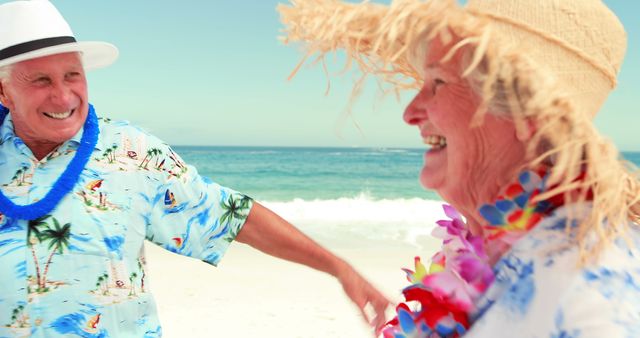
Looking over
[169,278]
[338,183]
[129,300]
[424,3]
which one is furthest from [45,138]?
[338,183]

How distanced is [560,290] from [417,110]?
45 cm

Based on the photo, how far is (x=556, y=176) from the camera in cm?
92

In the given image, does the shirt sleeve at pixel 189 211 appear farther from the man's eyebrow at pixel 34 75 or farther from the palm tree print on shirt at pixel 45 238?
the man's eyebrow at pixel 34 75

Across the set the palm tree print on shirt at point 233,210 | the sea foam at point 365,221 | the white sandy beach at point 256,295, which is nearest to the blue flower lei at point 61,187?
the palm tree print on shirt at point 233,210

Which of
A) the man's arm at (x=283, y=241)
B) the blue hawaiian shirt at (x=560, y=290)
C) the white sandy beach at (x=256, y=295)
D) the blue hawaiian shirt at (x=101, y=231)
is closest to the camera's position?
the blue hawaiian shirt at (x=560, y=290)

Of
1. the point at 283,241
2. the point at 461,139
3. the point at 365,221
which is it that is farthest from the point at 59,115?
the point at 365,221

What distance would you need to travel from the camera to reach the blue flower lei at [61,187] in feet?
6.45

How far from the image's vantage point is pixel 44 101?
2.15 meters

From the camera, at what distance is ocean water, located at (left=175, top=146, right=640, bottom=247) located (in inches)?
408

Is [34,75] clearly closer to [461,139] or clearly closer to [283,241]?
[283,241]

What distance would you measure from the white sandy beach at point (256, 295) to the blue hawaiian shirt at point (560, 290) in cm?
310

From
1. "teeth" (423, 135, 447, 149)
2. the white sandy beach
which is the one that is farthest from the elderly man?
the white sandy beach

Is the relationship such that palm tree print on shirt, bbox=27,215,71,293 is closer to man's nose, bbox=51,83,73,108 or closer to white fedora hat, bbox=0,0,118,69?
man's nose, bbox=51,83,73,108

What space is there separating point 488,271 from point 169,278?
18.8 feet
